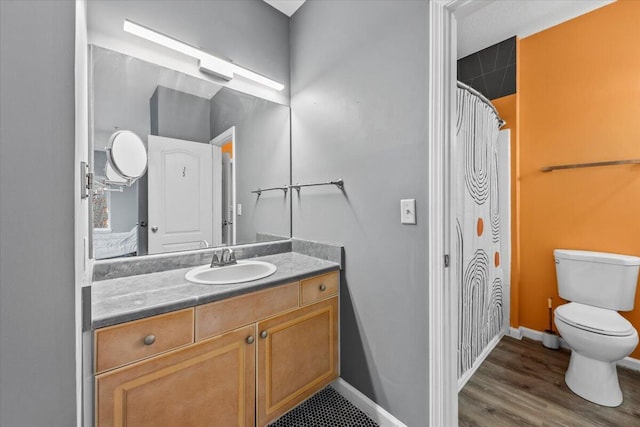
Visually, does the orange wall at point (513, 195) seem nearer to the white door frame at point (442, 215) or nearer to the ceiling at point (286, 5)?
the white door frame at point (442, 215)

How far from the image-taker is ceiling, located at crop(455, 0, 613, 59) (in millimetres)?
1934

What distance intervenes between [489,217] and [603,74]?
1.33 metres

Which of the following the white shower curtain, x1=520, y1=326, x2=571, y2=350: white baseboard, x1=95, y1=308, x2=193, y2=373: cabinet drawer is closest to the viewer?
x1=95, y1=308, x2=193, y2=373: cabinet drawer

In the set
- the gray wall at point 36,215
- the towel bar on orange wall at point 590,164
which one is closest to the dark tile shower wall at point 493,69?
the towel bar on orange wall at point 590,164

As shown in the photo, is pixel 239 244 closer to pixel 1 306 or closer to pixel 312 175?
pixel 312 175

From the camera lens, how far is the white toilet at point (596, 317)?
5.03 ft

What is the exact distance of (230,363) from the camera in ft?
3.73

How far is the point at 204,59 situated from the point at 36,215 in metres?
1.42

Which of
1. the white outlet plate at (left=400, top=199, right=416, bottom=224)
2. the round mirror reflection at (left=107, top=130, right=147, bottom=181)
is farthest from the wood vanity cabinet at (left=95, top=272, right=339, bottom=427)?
the round mirror reflection at (left=107, top=130, right=147, bottom=181)

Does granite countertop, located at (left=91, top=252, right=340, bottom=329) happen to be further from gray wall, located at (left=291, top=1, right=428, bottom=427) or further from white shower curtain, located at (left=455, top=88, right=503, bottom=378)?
white shower curtain, located at (left=455, top=88, right=503, bottom=378)

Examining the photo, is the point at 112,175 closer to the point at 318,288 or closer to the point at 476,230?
the point at 318,288

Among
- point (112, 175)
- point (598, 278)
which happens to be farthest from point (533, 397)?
point (112, 175)

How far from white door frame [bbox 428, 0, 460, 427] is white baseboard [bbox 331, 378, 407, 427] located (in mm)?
253

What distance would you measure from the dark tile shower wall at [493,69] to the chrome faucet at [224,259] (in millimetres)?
2620
